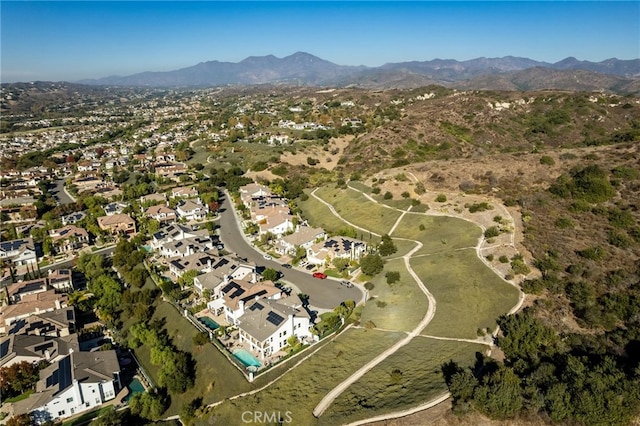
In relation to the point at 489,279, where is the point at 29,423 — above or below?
below

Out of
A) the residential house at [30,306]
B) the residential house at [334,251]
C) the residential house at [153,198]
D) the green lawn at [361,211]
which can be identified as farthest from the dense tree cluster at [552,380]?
the residential house at [153,198]

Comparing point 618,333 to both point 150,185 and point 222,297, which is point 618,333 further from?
point 150,185

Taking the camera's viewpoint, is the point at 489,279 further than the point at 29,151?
No

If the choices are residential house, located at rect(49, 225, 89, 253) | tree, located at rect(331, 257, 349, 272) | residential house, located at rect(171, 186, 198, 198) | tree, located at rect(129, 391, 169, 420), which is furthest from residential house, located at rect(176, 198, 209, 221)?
tree, located at rect(129, 391, 169, 420)

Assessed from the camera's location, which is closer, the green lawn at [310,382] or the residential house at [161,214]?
the green lawn at [310,382]

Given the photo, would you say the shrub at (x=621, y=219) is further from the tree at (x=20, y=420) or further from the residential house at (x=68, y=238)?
the residential house at (x=68, y=238)

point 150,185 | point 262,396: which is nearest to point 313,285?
point 262,396

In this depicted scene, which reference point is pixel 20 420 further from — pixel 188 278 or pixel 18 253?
pixel 18 253
